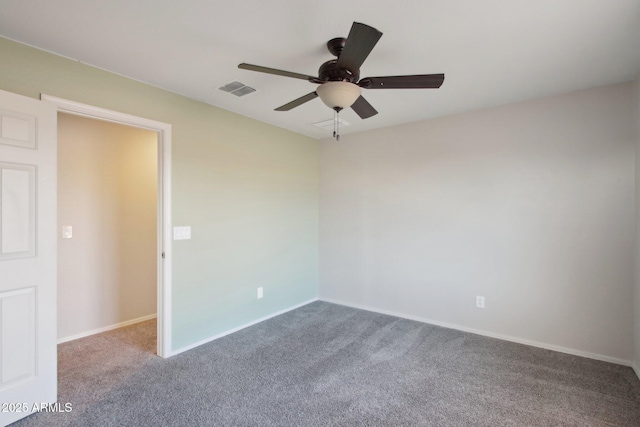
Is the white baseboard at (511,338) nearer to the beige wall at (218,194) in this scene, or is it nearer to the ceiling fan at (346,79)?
the beige wall at (218,194)

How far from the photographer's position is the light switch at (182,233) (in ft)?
9.09

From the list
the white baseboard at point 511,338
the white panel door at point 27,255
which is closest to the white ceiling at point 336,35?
the white panel door at point 27,255

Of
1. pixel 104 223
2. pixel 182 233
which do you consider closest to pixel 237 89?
pixel 182 233

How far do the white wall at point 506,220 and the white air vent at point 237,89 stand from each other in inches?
72.5

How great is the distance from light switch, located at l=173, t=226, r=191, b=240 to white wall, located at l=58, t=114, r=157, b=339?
4.01ft

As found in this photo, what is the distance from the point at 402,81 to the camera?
1695 millimetres

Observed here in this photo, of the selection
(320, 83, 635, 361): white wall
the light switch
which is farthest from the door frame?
(320, 83, 635, 361): white wall

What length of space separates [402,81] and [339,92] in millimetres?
362

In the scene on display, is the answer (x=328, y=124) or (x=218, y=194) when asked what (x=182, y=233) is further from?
(x=328, y=124)

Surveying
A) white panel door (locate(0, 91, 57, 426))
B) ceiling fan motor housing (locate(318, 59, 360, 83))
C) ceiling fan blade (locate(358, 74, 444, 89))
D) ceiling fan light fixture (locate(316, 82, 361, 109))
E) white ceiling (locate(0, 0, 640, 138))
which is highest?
white ceiling (locate(0, 0, 640, 138))

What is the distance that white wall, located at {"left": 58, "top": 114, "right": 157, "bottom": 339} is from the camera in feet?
10.1

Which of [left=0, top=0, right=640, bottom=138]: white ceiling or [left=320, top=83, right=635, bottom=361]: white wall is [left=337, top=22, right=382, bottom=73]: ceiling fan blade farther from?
[left=320, top=83, right=635, bottom=361]: white wall

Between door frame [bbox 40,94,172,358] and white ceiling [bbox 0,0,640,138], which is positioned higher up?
white ceiling [bbox 0,0,640,138]

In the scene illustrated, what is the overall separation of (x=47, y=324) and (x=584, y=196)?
4382 mm
